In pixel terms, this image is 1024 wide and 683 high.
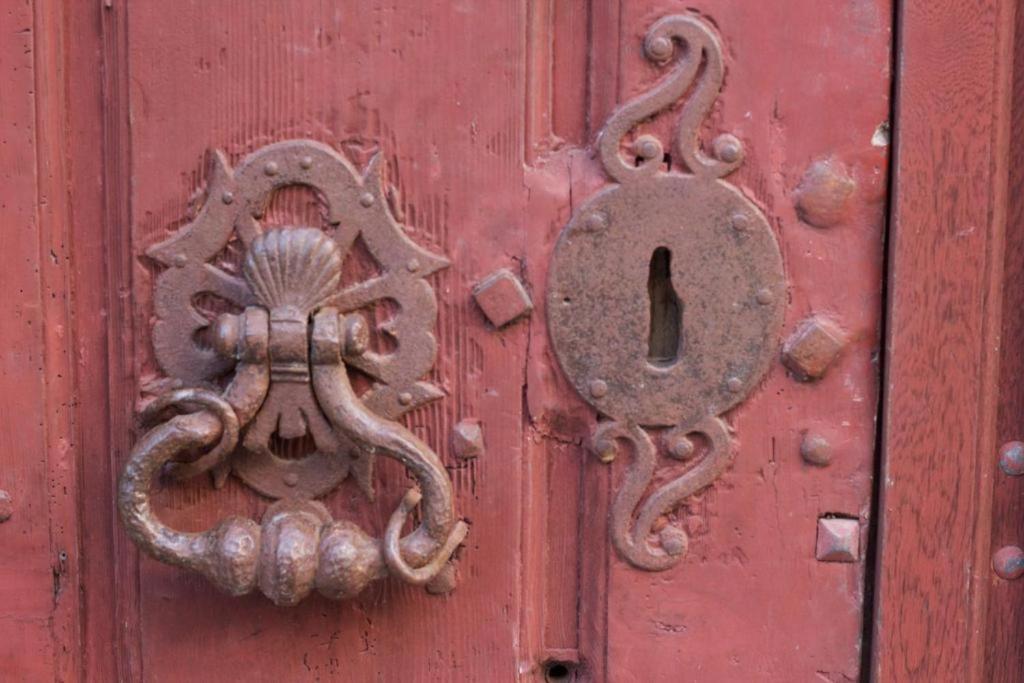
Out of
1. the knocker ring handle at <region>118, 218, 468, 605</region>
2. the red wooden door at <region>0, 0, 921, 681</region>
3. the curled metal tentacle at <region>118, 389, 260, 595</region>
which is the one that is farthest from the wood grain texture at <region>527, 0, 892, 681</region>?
the curled metal tentacle at <region>118, 389, 260, 595</region>

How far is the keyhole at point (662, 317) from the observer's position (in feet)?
2.50

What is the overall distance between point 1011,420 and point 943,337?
0.25ft

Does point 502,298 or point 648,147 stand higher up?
point 648,147

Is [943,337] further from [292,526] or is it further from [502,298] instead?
[292,526]

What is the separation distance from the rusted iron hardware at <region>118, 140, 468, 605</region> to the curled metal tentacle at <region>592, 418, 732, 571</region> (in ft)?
0.36

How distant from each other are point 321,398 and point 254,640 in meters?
0.20

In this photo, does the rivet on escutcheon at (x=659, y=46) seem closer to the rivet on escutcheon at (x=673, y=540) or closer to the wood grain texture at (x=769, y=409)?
the wood grain texture at (x=769, y=409)

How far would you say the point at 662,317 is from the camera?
2.52 feet

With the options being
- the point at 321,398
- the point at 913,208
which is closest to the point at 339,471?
the point at 321,398

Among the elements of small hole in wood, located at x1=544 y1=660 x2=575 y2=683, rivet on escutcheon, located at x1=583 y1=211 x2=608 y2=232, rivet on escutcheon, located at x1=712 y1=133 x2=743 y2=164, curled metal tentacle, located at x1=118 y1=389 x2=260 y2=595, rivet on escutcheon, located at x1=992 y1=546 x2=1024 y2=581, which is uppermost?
rivet on escutcheon, located at x1=712 y1=133 x2=743 y2=164

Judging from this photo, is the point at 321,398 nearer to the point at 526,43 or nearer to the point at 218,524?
the point at 218,524

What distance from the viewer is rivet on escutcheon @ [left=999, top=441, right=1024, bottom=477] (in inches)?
29.6

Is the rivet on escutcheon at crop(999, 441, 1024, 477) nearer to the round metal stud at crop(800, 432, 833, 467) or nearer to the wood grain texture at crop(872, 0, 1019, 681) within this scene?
the wood grain texture at crop(872, 0, 1019, 681)

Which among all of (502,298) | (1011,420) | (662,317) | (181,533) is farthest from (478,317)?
(1011,420)
